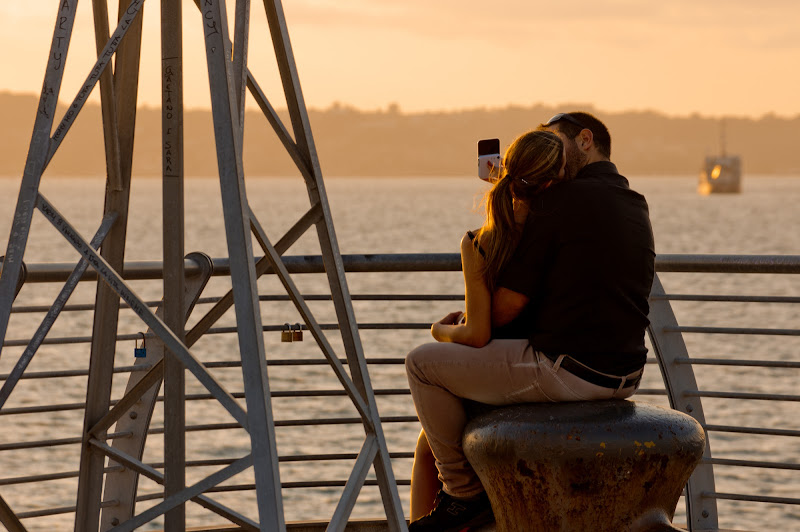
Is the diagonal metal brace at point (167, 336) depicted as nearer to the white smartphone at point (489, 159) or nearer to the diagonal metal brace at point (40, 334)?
the diagonal metal brace at point (40, 334)

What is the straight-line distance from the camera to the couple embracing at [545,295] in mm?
4023

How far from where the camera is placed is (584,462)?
3.95 metres

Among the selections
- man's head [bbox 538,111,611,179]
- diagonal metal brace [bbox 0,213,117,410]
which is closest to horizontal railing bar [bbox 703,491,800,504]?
man's head [bbox 538,111,611,179]

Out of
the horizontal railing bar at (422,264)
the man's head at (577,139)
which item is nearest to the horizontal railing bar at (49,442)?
the horizontal railing bar at (422,264)

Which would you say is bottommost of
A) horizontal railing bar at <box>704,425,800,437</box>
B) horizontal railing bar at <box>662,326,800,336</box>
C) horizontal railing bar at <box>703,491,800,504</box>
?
horizontal railing bar at <box>703,491,800,504</box>

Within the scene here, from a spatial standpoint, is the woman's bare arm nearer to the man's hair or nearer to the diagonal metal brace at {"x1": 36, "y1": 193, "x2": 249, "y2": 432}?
the man's hair

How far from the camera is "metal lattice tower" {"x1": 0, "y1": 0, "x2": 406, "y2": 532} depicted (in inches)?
145

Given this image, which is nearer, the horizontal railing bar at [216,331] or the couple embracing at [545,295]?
the couple embracing at [545,295]

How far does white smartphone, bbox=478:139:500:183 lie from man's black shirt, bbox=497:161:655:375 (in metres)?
0.36

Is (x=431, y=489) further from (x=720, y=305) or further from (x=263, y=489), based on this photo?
(x=720, y=305)

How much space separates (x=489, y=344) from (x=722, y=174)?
625 ft

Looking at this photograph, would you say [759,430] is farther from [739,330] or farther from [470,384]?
[470,384]

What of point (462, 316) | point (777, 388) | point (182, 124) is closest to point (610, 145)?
point (462, 316)

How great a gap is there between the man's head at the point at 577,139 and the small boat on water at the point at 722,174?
182469mm
